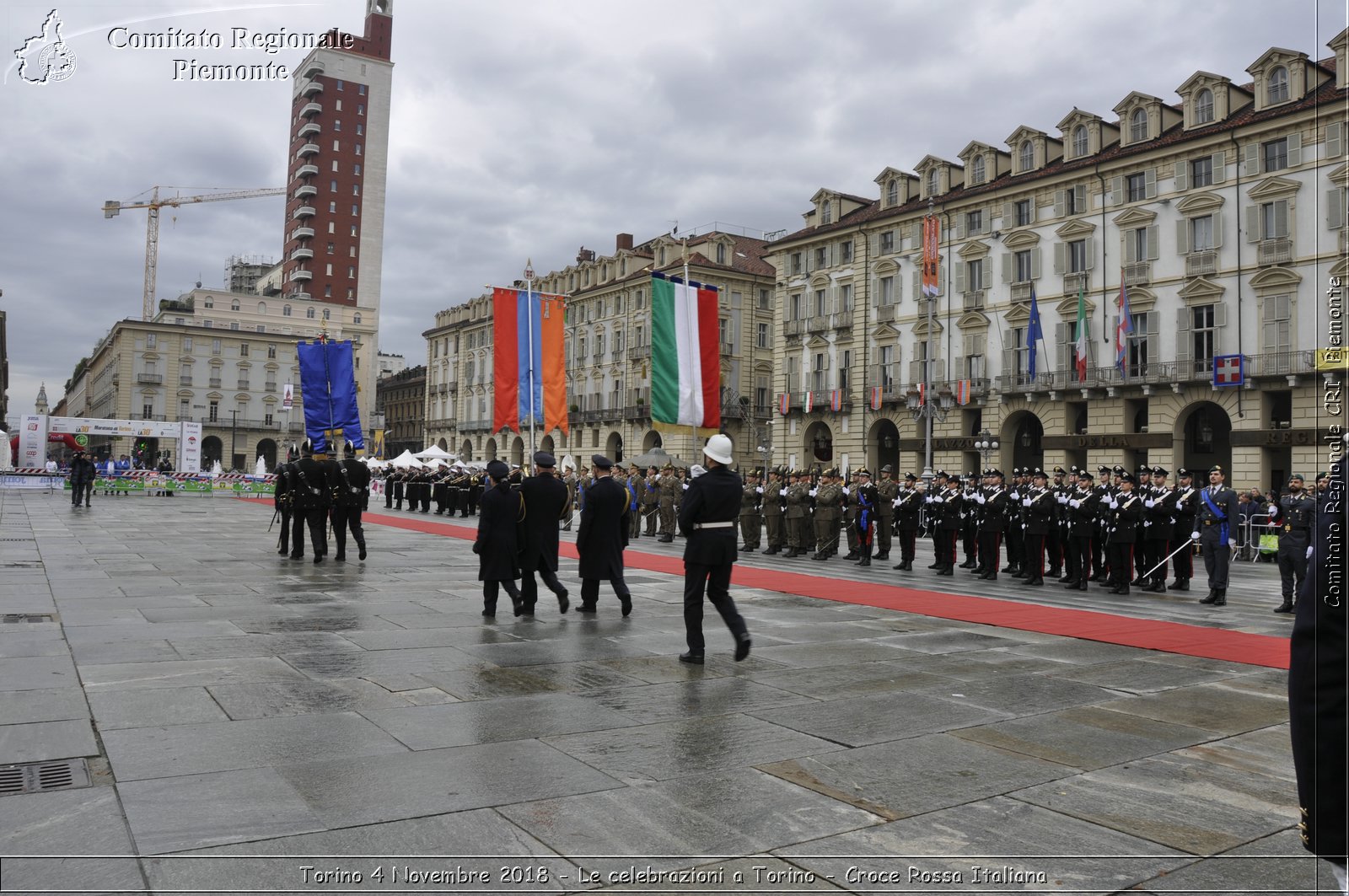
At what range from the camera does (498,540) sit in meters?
10.2

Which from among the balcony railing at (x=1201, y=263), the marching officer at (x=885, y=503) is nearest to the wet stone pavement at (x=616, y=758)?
the marching officer at (x=885, y=503)

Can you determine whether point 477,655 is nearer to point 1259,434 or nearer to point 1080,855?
point 1080,855

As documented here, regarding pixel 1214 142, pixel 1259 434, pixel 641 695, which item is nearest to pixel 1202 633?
pixel 641 695

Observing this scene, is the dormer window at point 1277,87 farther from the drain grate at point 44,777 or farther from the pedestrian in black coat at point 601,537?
the drain grate at point 44,777

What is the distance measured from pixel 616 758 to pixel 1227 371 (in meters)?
35.3

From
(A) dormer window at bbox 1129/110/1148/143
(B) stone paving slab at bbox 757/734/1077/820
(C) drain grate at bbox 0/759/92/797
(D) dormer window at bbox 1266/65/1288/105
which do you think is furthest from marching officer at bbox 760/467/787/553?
(A) dormer window at bbox 1129/110/1148/143

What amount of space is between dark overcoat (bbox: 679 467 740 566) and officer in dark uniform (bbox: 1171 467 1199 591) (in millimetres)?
9960

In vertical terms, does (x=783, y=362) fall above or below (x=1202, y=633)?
above

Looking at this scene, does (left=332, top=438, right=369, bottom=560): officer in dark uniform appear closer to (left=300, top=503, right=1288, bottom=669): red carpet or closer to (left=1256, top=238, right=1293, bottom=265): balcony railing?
(left=300, top=503, right=1288, bottom=669): red carpet

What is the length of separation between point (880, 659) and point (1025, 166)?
4119 cm

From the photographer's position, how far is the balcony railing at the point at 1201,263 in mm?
36375

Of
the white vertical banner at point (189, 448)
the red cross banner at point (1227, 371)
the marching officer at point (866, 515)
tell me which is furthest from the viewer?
the white vertical banner at point (189, 448)

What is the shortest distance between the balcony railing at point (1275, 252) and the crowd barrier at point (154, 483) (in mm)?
42132

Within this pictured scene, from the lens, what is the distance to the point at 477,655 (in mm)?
7906
